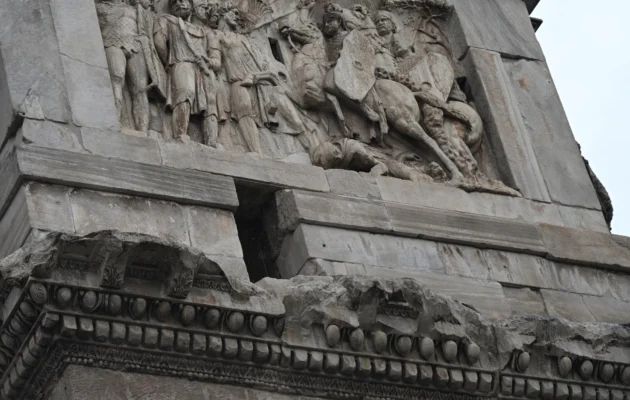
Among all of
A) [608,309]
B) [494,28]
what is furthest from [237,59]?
[608,309]

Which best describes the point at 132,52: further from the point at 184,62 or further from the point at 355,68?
the point at 355,68

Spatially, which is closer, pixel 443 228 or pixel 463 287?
pixel 463 287

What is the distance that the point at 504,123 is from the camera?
16438 millimetres

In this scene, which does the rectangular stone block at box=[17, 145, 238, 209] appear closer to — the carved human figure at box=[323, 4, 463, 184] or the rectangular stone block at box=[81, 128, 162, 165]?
the rectangular stone block at box=[81, 128, 162, 165]

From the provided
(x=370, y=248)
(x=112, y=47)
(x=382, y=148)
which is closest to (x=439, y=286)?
(x=370, y=248)

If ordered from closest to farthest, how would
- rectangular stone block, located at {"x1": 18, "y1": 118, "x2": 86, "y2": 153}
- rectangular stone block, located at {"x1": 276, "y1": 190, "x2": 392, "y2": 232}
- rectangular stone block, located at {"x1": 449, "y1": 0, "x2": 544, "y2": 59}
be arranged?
rectangular stone block, located at {"x1": 18, "y1": 118, "x2": 86, "y2": 153}, rectangular stone block, located at {"x1": 276, "y1": 190, "x2": 392, "y2": 232}, rectangular stone block, located at {"x1": 449, "y1": 0, "x2": 544, "y2": 59}

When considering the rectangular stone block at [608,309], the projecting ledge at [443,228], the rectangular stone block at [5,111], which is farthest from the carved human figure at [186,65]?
the rectangular stone block at [608,309]

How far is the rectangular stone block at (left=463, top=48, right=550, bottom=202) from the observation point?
16141mm

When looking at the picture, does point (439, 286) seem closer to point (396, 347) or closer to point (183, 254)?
point (396, 347)

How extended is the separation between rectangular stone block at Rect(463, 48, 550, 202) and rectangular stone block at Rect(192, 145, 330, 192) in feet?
6.08

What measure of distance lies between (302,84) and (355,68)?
1.58ft

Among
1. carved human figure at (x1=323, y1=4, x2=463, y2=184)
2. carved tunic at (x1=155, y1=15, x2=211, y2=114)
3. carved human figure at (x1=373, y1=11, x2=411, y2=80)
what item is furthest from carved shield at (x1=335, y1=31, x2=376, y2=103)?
carved tunic at (x1=155, y1=15, x2=211, y2=114)

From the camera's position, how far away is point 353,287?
13.8 metres

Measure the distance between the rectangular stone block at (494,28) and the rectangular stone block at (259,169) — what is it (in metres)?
2.49
